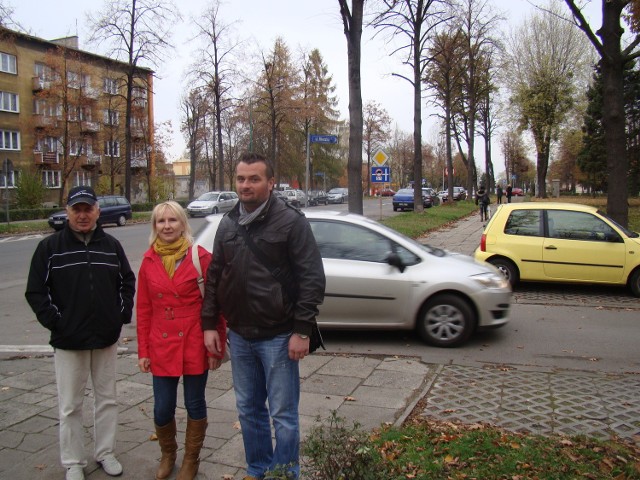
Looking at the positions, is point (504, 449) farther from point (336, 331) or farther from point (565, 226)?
point (565, 226)

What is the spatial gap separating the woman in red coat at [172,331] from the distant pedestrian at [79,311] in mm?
260

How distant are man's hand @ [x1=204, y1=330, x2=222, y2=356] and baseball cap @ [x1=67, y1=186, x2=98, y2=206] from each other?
1.12 m

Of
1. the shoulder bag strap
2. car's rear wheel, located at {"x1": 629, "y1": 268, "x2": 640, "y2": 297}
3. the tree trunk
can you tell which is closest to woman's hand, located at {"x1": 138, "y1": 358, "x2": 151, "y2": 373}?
the shoulder bag strap

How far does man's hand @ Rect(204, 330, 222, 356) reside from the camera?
327cm

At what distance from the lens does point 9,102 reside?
153 feet

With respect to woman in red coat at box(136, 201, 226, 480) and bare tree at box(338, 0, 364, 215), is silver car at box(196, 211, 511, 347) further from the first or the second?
bare tree at box(338, 0, 364, 215)

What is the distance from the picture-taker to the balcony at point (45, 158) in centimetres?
4806

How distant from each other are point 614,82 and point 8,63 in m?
47.4

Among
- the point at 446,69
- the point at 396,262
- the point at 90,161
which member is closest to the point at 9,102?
the point at 90,161

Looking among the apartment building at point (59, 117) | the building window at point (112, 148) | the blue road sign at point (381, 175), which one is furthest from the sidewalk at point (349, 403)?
the building window at point (112, 148)

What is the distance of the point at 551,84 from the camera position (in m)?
45.1

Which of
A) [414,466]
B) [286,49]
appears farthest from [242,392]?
[286,49]

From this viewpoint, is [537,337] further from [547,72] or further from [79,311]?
[547,72]

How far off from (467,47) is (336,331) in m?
34.2
